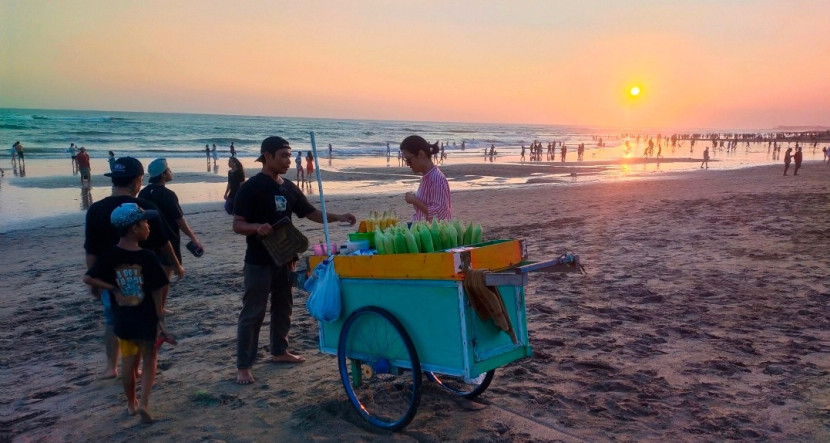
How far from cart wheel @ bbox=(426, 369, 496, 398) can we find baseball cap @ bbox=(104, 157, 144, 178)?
270 cm

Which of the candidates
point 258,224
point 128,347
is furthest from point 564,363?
point 128,347

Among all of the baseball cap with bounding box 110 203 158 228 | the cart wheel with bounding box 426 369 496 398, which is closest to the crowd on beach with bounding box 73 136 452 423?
the baseball cap with bounding box 110 203 158 228

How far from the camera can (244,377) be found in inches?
Result: 185

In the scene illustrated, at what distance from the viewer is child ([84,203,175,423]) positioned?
3.93 m

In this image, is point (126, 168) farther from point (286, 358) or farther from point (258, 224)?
point (286, 358)

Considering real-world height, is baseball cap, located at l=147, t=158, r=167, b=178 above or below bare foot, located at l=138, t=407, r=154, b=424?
above

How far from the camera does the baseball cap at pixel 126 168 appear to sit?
448 cm

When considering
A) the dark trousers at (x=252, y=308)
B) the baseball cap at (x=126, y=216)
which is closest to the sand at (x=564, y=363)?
the dark trousers at (x=252, y=308)

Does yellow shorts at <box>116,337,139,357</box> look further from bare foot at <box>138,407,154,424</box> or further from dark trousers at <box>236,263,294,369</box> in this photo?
dark trousers at <box>236,263,294,369</box>

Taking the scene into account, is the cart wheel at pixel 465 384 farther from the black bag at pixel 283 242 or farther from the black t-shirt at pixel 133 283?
the black t-shirt at pixel 133 283

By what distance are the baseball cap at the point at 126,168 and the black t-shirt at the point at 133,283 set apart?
76 cm

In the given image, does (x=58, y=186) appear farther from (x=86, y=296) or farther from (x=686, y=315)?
(x=686, y=315)

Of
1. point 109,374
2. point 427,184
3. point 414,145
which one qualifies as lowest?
point 109,374

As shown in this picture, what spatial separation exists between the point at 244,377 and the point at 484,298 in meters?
2.41
